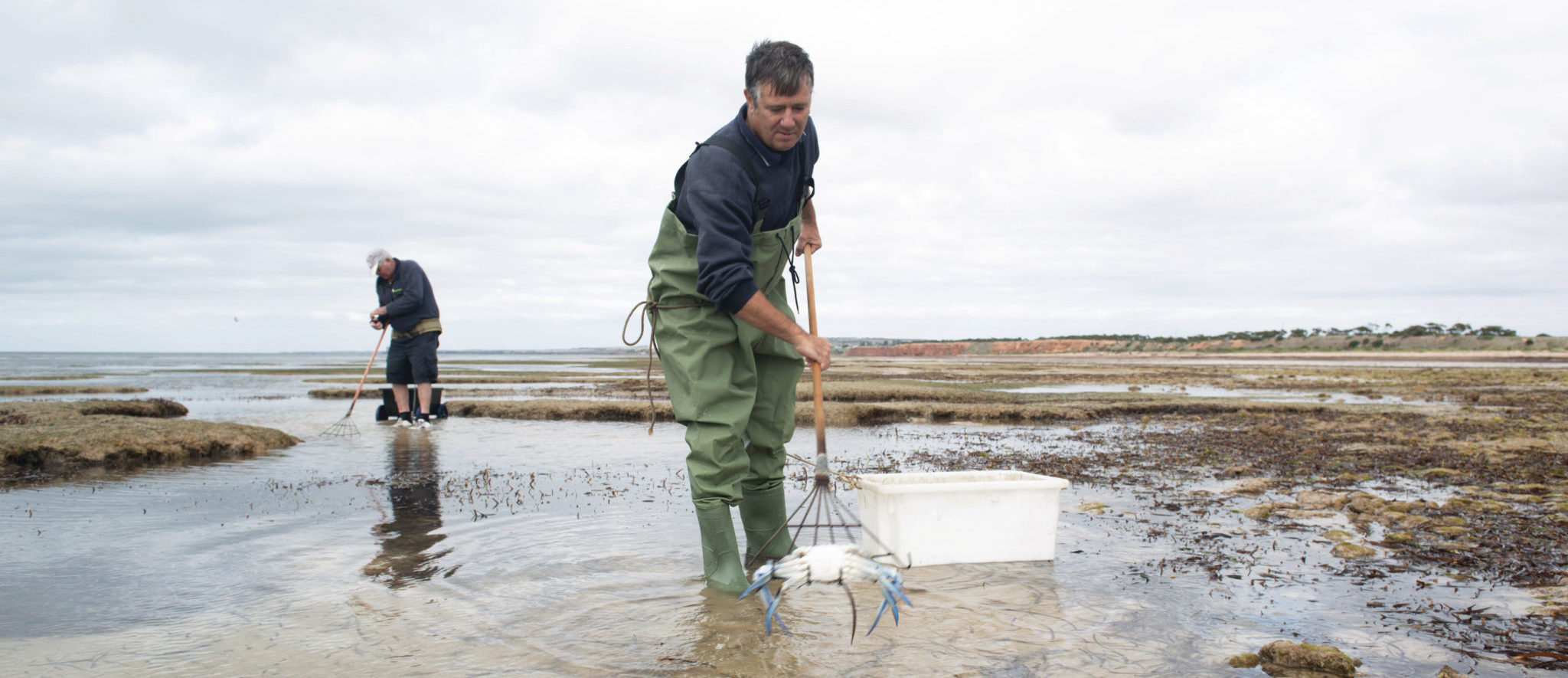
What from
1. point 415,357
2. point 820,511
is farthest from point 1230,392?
point 820,511

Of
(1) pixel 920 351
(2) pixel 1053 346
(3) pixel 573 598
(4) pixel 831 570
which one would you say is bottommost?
(3) pixel 573 598

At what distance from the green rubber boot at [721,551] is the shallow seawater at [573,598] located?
109 millimetres

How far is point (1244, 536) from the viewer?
4.79m

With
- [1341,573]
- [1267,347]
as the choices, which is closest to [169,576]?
[1341,573]

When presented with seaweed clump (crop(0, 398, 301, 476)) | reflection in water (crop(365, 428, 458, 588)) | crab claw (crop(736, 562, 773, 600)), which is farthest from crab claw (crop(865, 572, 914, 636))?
seaweed clump (crop(0, 398, 301, 476))

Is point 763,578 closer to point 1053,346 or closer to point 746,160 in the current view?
point 746,160

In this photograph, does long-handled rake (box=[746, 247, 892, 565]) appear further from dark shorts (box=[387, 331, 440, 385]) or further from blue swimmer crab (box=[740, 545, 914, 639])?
dark shorts (box=[387, 331, 440, 385])

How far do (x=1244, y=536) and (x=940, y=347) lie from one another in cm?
9520

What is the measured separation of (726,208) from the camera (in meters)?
3.44

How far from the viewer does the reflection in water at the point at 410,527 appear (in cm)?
421

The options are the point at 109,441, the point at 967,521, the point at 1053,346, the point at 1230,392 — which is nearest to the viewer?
the point at 967,521

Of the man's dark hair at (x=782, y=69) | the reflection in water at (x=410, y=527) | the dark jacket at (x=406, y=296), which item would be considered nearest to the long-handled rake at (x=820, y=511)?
the man's dark hair at (x=782, y=69)

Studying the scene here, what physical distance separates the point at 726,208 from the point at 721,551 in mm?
1512

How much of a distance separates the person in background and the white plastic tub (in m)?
8.36
